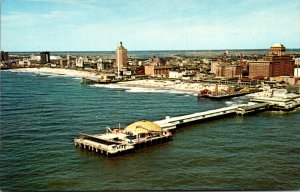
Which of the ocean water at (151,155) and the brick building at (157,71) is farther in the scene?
the brick building at (157,71)

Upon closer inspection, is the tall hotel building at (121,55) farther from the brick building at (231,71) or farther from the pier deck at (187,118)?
the pier deck at (187,118)

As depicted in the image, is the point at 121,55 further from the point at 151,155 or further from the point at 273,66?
the point at 151,155

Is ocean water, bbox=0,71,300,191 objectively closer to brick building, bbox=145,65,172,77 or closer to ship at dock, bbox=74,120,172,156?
ship at dock, bbox=74,120,172,156

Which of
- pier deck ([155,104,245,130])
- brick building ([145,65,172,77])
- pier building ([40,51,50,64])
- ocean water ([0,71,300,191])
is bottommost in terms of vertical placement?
ocean water ([0,71,300,191])

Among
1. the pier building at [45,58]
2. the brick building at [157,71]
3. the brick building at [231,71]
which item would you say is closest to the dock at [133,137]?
the brick building at [231,71]

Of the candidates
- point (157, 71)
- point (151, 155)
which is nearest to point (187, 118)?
point (151, 155)

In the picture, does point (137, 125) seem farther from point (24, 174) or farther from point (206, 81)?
point (206, 81)

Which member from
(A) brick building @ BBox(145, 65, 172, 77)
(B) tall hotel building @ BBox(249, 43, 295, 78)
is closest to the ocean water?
(B) tall hotel building @ BBox(249, 43, 295, 78)
